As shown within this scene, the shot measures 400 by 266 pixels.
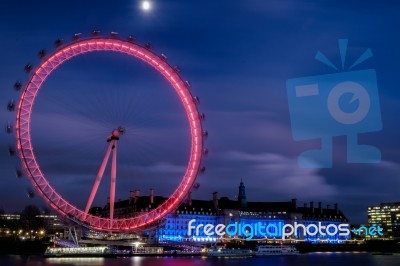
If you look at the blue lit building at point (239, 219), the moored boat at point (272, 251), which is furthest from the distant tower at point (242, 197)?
the moored boat at point (272, 251)

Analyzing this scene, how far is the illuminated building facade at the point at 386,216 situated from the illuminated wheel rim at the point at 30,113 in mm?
103361

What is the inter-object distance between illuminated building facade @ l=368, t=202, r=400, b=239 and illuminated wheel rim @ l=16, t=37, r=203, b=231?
103361mm

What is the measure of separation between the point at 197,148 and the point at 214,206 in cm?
4923

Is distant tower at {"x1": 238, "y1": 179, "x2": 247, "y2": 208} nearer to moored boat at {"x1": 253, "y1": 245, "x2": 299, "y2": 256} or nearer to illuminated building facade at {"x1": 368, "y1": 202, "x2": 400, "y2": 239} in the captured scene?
moored boat at {"x1": 253, "y1": 245, "x2": 299, "y2": 256}

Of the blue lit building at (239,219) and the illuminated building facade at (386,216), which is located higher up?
the illuminated building facade at (386,216)

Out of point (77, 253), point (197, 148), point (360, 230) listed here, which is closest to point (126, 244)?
point (77, 253)

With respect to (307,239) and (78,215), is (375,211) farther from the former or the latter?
(78,215)

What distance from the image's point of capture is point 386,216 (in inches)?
5807

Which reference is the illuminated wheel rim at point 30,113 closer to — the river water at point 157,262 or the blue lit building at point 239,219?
the river water at point 157,262

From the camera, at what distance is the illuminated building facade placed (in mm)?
141125

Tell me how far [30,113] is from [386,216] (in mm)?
126685

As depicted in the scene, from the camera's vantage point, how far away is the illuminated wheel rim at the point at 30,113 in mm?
37156

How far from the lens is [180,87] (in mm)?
41406

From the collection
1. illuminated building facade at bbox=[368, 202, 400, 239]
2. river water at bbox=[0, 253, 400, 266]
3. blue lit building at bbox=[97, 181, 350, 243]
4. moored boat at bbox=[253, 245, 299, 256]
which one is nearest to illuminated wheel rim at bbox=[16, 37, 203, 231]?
river water at bbox=[0, 253, 400, 266]
